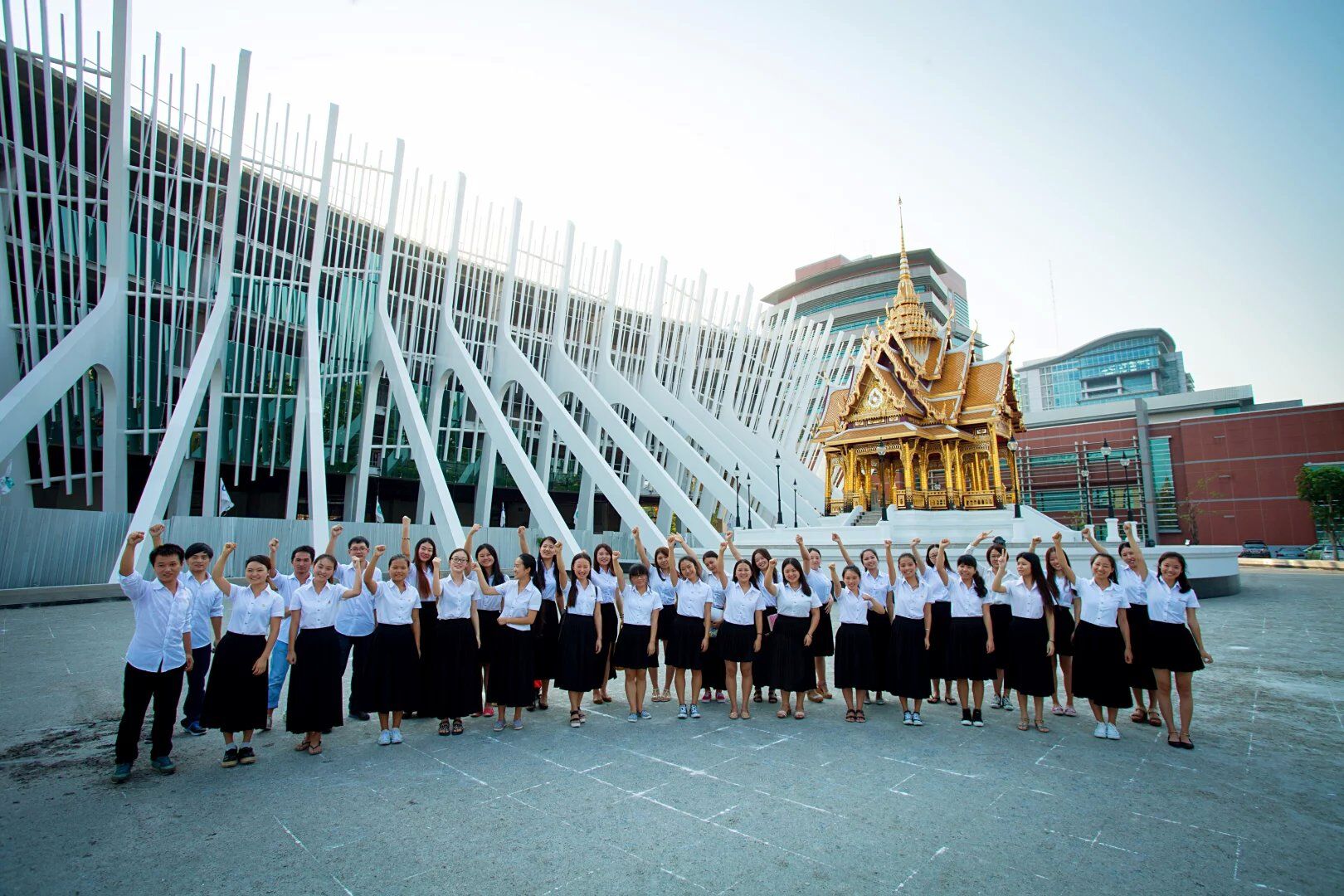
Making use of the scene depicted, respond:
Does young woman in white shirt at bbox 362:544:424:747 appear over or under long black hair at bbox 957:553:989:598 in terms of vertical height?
under

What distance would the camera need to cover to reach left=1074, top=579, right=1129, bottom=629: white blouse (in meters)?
5.32

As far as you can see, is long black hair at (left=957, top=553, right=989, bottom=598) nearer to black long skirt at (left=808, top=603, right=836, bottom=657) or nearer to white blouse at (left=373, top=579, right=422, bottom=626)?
black long skirt at (left=808, top=603, right=836, bottom=657)

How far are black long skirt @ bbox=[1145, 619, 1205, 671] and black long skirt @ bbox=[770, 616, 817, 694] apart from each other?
2.73 m

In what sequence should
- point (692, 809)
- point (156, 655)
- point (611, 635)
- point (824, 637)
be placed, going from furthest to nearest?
point (824, 637) → point (611, 635) → point (156, 655) → point (692, 809)

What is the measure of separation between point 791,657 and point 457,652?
2.95 metres

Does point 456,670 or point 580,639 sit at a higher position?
point 580,639

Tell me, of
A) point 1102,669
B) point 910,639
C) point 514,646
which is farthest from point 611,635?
point 1102,669

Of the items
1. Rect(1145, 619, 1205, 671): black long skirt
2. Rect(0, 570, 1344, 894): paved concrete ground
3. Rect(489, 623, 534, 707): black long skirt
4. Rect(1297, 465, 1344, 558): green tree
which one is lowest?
Rect(0, 570, 1344, 894): paved concrete ground

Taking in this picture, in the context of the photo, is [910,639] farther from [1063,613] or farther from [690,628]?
[690,628]

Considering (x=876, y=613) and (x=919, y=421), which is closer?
(x=876, y=613)

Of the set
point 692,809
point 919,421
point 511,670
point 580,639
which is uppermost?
point 919,421

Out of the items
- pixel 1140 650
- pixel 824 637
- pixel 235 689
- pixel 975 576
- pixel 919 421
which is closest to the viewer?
pixel 235 689

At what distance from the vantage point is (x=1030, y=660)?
5453mm

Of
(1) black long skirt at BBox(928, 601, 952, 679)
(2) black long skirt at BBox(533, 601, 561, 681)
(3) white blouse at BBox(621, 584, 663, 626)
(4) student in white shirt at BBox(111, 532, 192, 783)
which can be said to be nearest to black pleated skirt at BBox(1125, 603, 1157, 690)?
(1) black long skirt at BBox(928, 601, 952, 679)
